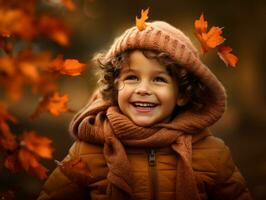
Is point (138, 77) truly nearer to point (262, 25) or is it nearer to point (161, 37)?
point (161, 37)

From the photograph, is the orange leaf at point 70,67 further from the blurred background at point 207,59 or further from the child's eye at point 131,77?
the blurred background at point 207,59

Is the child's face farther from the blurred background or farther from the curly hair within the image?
the blurred background

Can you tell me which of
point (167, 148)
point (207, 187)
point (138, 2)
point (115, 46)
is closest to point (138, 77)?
point (115, 46)

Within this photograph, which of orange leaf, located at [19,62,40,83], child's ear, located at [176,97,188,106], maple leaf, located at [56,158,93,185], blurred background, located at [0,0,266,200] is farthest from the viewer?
blurred background, located at [0,0,266,200]

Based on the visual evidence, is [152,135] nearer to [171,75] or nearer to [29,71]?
[171,75]

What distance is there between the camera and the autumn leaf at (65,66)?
1686 millimetres

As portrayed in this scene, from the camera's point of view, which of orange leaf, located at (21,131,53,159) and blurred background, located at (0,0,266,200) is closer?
orange leaf, located at (21,131,53,159)

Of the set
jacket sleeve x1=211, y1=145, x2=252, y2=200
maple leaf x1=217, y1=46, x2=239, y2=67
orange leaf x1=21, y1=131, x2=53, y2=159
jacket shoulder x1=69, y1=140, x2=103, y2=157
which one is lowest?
jacket sleeve x1=211, y1=145, x2=252, y2=200

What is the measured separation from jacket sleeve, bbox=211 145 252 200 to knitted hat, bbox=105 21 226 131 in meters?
0.22

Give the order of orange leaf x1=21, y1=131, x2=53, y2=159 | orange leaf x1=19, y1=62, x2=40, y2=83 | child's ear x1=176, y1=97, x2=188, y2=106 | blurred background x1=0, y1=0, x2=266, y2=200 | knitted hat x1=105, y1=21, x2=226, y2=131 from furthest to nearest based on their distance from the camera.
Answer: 1. blurred background x1=0, y1=0, x2=266, y2=200
2. child's ear x1=176, y1=97, x2=188, y2=106
3. knitted hat x1=105, y1=21, x2=226, y2=131
4. orange leaf x1=21, y1=131, x2=53, y2=159
5. orange leaf x1=19, y1=62, x2=40, y2=83

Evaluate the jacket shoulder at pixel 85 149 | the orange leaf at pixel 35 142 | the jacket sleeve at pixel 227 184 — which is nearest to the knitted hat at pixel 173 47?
the jacket sleeve at pixel 227 184

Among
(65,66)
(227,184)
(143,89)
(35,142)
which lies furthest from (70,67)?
(227,184)

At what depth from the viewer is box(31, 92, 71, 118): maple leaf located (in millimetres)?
1546

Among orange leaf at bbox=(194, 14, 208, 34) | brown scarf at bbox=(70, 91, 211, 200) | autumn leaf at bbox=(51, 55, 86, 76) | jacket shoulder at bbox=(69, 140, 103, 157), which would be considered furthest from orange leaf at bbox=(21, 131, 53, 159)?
orange leaf at bbox=(194, 14, 208, 34)
